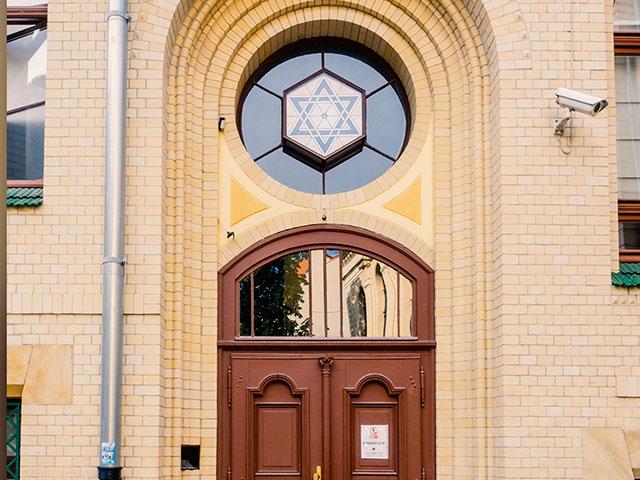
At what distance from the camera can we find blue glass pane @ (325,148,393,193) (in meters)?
9.24

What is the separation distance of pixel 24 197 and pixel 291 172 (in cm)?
234

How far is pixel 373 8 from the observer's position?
917cm

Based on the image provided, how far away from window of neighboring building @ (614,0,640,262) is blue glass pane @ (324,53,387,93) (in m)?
2.08

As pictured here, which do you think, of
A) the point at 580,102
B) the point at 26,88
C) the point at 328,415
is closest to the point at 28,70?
the point at 26,88

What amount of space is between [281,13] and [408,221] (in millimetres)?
2149

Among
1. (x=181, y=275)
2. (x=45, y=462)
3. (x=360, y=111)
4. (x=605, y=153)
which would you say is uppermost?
(x=360, y=111)

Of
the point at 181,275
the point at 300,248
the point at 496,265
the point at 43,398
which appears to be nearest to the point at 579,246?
the point at 496,265

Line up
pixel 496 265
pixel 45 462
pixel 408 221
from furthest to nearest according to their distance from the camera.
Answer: pixel 408 221
pixel 496 265
pixel 45 462

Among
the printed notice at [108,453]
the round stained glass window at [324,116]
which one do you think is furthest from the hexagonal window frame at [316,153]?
the printed notice at [108,453]

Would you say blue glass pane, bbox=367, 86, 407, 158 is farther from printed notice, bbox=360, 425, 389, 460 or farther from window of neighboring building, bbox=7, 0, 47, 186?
window of neighboring building, bbox=7, 0, 47, 186

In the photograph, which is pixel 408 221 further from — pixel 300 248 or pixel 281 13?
pixel 281 13

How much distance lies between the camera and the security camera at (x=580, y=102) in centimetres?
775

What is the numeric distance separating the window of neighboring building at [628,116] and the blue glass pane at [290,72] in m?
2.64

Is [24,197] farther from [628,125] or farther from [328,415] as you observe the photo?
[628,125]
